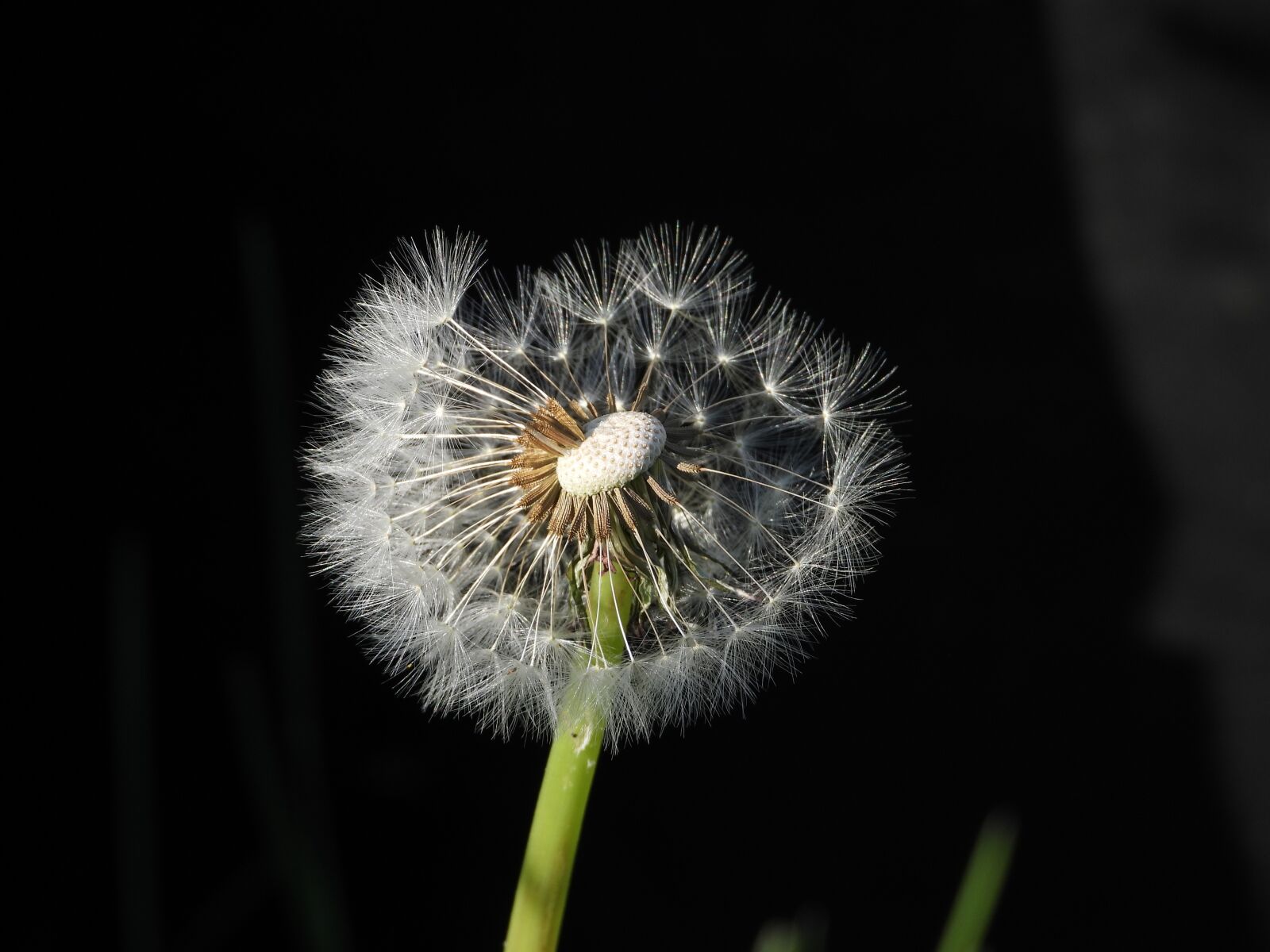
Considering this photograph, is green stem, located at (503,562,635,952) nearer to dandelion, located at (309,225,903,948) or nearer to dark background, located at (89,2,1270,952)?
dandelion, located at (309,225,903,948)

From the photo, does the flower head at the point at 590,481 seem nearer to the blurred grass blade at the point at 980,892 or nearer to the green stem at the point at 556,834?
the green stem at the point at 556,834

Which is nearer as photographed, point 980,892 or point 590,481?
point 980,892

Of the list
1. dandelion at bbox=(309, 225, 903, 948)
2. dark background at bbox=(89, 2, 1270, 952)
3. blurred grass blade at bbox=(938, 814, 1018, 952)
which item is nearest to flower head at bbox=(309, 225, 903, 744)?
dandelion at bbox=(309, 225, 903, 948)

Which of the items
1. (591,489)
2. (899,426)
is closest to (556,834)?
(591,489)

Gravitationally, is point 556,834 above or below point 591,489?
below

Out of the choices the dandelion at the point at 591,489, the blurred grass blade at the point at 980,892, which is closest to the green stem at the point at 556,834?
the dandelion at the point at 591,489

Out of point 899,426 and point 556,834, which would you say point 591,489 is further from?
point 899,426
